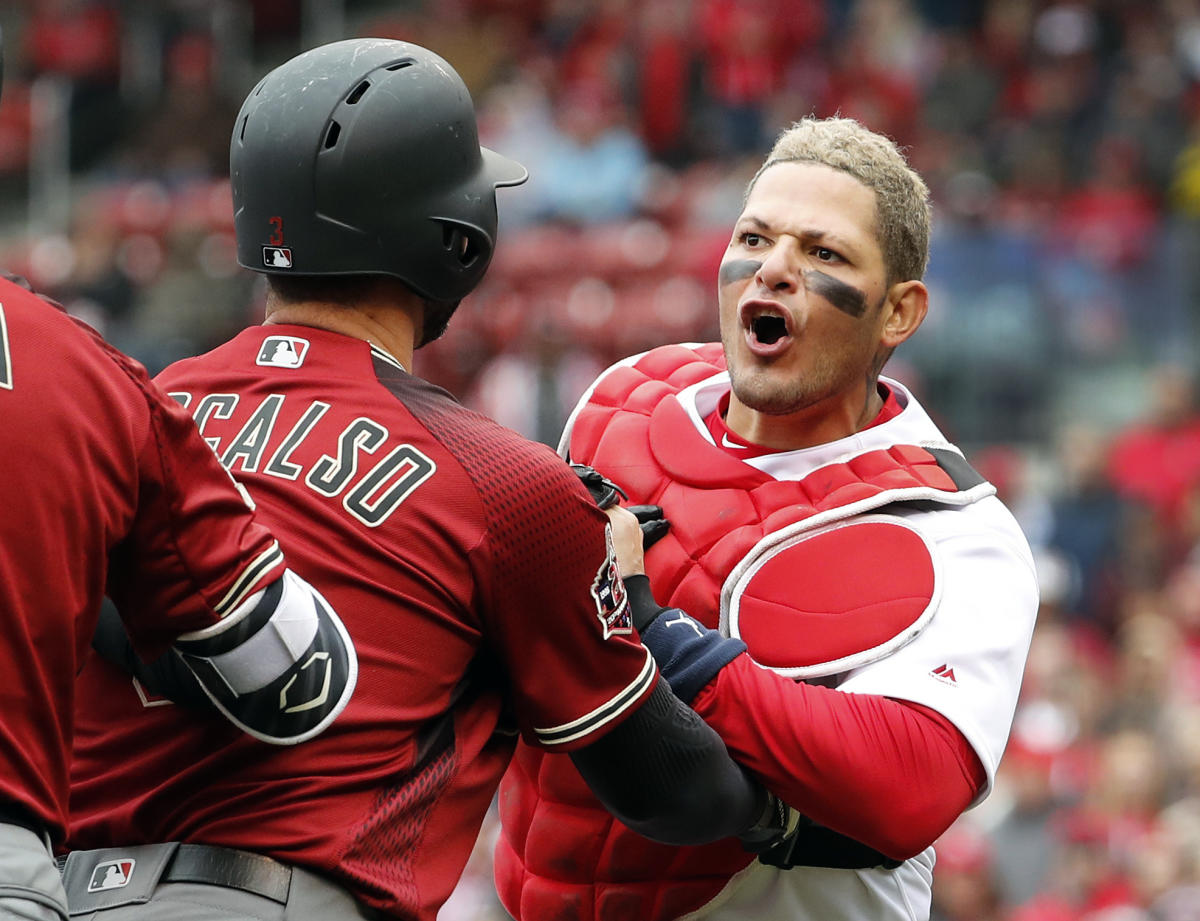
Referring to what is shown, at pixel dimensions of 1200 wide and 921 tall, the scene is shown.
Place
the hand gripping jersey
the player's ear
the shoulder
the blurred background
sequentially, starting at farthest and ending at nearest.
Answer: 1. the blurred background
2. the player's ear
3. the hand gripping jersey
4. the shoulder

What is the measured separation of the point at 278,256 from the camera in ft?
9.28

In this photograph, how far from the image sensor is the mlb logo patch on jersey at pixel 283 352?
279 centimetres

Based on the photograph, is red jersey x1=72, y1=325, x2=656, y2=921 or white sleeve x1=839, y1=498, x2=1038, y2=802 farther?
white sleeve x1=839, y1=498, x2=1038, y2=802

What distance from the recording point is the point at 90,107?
16.3 meters

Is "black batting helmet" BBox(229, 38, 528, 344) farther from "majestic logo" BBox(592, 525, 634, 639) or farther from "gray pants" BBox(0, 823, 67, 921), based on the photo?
"gray pants" BBox(0, 823, 67, 921)

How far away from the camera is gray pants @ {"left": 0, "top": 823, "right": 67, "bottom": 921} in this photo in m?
2.17

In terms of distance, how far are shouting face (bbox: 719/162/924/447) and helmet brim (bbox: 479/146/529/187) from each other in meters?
0.65

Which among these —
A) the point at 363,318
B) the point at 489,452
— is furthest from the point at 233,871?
the point at 363,318

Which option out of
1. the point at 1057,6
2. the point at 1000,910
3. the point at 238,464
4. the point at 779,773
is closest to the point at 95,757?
the point at 238,464

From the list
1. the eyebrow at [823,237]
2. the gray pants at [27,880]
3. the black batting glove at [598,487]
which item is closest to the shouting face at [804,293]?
the eyebrow at [823,237]

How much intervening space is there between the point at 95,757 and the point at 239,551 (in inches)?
20.1

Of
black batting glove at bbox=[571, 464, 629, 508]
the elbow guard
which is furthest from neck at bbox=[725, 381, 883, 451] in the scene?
the elbow guard

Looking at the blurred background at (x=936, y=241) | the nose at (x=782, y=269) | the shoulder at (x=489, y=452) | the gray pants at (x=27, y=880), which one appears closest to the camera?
the gray pants at (x=27, y=880)

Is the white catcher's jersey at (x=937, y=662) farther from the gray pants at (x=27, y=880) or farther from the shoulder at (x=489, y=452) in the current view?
the gray pants at (x=27, y=880)
